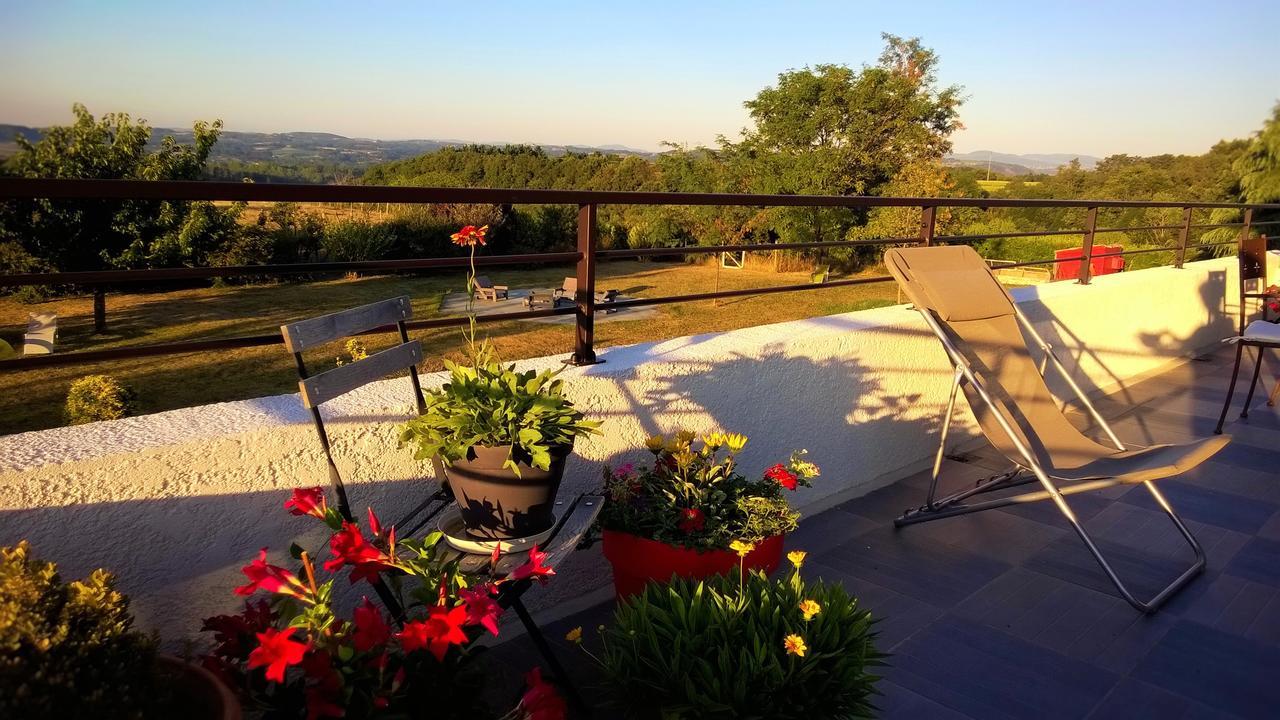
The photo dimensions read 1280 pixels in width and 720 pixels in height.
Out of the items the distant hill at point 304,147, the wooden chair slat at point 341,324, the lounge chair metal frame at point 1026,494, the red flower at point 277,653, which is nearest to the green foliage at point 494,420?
the wooden chair slat at point 341,324

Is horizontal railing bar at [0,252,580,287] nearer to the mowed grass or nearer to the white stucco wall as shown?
the white stucco wall

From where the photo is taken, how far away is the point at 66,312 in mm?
17094

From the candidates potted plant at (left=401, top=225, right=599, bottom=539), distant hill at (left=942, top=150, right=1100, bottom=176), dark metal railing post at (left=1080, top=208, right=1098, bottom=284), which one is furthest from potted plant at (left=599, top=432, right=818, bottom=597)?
distant hill at (left=942, top=150, right=1100, bottom=176)

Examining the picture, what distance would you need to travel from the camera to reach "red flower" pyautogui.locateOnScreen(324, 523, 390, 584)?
4.76 ft

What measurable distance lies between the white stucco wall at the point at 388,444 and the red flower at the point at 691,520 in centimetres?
39

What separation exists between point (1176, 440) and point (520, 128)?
64.5 feet

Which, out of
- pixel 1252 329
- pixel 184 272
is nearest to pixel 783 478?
pixel 184 272

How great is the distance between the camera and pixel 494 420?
189 centimetres

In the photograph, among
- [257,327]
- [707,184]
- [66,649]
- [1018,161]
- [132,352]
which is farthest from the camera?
[1018,161]

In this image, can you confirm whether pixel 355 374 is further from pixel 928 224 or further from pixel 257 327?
pixel 257 327

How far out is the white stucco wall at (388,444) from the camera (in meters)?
1.70

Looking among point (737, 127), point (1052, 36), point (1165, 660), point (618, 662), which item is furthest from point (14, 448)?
point (737, 127)

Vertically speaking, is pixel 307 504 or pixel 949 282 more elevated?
pixel 949 282

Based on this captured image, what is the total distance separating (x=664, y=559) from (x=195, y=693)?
1246 mm
